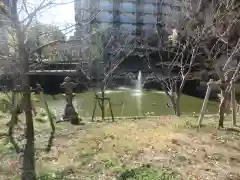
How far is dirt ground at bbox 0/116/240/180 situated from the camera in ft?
13.2

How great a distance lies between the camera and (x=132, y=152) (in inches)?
185

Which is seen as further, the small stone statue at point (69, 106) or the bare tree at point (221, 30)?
the small stone statue at point (69, 106)

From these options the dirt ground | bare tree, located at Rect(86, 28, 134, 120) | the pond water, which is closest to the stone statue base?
the dirt ground

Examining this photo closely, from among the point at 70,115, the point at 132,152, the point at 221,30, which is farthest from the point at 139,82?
the point at 132,152

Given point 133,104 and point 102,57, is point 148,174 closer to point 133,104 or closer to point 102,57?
point 102,57

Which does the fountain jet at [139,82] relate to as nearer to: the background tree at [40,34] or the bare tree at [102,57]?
the bare tree at [102,57]

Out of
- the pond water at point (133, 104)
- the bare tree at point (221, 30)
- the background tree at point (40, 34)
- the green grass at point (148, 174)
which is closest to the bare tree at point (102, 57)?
the pond water at point (133, 104)

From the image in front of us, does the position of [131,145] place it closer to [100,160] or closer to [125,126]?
[100,160]

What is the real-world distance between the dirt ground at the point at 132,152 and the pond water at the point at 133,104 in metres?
8.68

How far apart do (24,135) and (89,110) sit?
11192mm

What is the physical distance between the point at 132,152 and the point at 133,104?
13.6 metres

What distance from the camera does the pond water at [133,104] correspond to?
15.7 metres

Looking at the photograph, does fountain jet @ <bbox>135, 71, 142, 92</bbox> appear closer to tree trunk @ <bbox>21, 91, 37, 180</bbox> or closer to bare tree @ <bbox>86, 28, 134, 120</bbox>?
bare tree @ <bbox>86, 28, 134, 120</bbox>

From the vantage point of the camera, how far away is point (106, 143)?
16.9 ft
